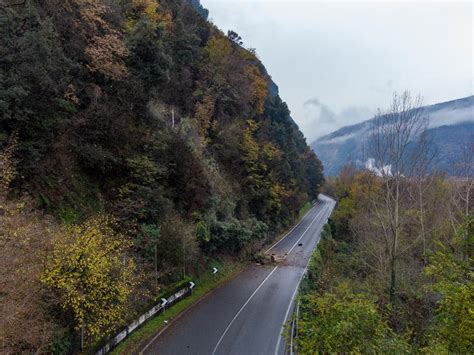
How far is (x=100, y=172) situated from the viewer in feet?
72.9

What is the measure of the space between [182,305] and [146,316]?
352cm

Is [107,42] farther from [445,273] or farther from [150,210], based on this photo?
[445,273]

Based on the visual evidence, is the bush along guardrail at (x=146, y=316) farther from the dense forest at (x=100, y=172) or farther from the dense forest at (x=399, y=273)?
the dense forest at (x=399, y=273)

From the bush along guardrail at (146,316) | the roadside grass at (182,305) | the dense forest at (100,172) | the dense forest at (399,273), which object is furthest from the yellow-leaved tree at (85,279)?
the dense forest at (399,273)

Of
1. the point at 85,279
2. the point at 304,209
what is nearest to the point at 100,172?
the point at 85,279

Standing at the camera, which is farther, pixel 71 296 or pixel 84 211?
pixel 84 211

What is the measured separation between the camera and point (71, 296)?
11977mm

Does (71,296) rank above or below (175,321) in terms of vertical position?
above

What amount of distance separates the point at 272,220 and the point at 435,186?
19622mm

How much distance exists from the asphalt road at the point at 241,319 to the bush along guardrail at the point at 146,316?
1.05 m

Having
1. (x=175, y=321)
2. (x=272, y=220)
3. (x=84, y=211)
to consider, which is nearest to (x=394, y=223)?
(x=175, y=321)

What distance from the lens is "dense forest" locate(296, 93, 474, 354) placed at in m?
6.30

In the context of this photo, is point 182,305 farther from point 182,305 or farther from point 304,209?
point 304,209

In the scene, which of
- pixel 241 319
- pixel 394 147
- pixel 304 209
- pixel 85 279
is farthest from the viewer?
pixel 304 209
